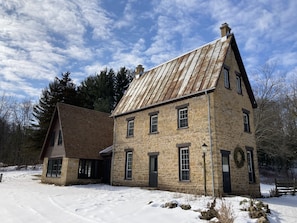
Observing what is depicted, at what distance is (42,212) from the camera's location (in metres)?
8.65

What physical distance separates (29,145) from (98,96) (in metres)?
12.4

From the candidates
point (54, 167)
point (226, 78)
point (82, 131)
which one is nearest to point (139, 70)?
point (82, 131)

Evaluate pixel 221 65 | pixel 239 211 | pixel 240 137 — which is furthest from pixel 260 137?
pixel 239 211

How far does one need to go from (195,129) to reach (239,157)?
3.34 m

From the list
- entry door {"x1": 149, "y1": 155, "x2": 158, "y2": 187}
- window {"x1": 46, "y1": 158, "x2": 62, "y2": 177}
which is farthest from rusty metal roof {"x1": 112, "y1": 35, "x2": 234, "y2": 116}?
window {"x1": 46, "y1": 158, "x2": 62, "y2": 177}

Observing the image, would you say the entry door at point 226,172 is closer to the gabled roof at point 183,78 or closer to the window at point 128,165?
the gabled roof at point 183,78

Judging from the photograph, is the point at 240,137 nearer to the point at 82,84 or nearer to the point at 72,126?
the point at 72,126

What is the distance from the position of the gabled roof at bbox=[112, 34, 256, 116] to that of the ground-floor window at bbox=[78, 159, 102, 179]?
490cm

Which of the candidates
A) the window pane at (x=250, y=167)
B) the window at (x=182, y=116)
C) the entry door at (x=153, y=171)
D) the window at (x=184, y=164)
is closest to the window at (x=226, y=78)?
the window at (x=182, y=116)

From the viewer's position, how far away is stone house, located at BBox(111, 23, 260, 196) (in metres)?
14.0

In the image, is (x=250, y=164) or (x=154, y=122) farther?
(x=154, y=122)

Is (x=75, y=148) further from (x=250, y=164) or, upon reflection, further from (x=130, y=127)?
(x=250, y=164)

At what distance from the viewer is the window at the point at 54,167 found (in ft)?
69.2

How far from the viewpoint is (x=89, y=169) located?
840 inches
